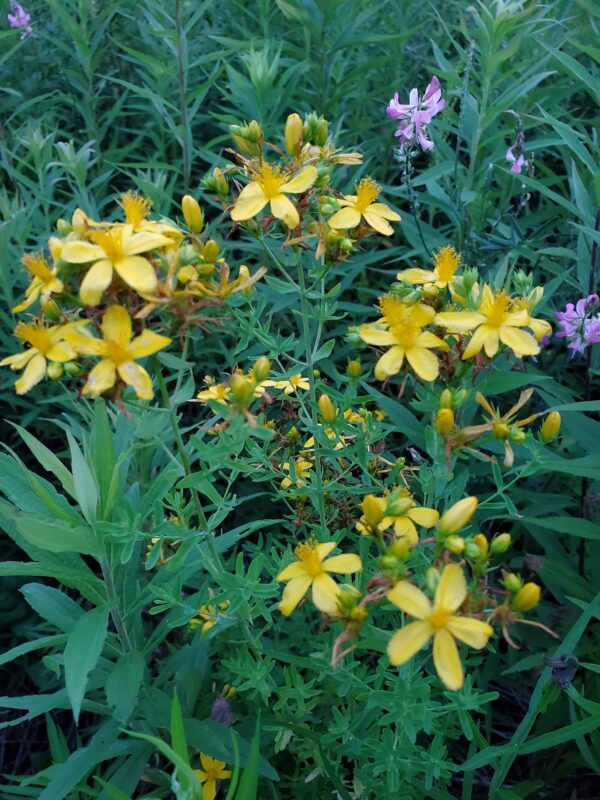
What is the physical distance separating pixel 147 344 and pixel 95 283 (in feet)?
0.39

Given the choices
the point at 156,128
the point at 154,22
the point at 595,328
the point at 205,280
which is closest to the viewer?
the point at 205,280

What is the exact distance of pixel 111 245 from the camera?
1.07 meters

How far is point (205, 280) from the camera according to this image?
1207 mm

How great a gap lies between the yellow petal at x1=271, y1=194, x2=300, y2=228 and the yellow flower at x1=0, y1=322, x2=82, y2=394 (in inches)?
15.7

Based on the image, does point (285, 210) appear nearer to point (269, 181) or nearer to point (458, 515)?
point (269, 181)

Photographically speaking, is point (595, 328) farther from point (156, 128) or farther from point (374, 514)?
point (156, 128)

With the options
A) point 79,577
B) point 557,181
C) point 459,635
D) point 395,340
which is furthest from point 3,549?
point 557,181

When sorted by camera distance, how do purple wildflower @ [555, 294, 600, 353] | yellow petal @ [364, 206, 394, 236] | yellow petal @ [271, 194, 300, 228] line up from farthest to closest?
purple wildflower @ [555, 294, 600, 353], yellow petal @ [364, 206, 394, 236], yellow petal @ [271, 194, 300, 228]

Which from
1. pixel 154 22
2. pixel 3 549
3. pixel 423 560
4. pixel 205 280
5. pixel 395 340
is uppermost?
pixel 154 22

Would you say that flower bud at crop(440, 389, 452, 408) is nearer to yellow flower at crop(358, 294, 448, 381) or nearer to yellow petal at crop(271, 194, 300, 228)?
yellow flower at crop(358, 294, 448, 381)

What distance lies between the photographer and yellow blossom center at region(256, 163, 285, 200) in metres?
1.26

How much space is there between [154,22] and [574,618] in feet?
7.75

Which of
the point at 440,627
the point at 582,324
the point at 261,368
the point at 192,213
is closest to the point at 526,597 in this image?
the point at 440,627

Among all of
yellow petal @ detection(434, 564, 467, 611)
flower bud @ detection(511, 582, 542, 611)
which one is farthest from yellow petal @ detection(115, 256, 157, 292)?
flower bud @ detection(511, 582, 542, 611)
